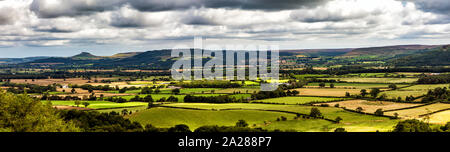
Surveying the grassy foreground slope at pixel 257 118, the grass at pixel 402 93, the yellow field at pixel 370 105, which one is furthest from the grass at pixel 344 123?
the grass at pixel 402 93

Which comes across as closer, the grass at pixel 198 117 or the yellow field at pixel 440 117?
the yellow field at pixel 440 117

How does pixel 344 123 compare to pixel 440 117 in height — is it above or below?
below

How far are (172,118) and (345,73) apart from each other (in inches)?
5416

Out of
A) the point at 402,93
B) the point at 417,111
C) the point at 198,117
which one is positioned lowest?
the point at 198,117

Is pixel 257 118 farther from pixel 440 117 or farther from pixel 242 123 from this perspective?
pixel 440 117

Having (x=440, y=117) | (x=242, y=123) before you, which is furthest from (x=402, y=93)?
(x=242, y=123)

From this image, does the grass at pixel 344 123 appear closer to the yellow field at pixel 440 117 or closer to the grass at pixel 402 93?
the yellow field at pixel 440 117

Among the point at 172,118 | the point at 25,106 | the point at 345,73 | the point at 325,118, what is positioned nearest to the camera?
the point at 25,106

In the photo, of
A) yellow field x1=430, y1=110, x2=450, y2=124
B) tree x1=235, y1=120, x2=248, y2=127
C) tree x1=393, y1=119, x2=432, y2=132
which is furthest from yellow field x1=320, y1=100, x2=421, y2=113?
tree x1=235, y1=120, x2=248, y2=127

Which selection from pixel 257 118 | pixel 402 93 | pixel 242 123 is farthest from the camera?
pixel 402 93

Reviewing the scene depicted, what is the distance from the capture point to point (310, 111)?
235 feet
